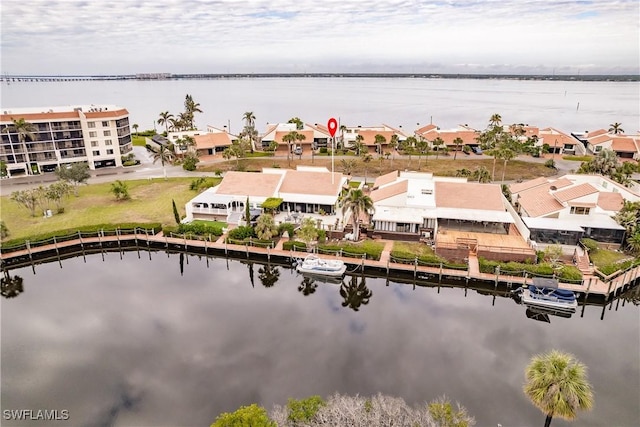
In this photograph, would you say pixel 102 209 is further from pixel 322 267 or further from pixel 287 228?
pixel 322 267

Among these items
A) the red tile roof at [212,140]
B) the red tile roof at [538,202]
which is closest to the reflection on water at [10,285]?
the red tile roof at [212,140]

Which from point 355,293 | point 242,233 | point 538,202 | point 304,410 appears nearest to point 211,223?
point 242,233

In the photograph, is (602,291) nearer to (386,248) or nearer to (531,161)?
(386,248)

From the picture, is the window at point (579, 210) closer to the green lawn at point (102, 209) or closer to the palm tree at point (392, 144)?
the palm tree at point (392, 144)

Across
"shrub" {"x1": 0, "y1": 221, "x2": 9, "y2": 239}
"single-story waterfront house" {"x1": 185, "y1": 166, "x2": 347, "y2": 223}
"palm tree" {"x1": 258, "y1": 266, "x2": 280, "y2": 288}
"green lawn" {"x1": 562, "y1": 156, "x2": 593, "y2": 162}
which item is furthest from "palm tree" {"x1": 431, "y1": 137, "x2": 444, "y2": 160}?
"shrub" {"x1": 0, "y1": 221, "x2": 9, "y2": 239}

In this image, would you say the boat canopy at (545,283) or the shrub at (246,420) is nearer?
the shrub at (246,420)

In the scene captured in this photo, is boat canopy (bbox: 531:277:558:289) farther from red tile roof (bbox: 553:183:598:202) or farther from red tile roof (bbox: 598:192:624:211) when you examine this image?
red tile roof (bbox: 598:192:624:211)
